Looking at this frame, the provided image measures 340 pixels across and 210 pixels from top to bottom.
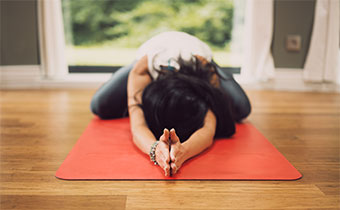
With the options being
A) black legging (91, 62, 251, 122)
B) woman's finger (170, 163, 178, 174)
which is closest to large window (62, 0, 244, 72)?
black legging (91, 62, 251, 122)

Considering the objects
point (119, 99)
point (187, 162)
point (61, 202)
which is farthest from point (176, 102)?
point (61, 202)

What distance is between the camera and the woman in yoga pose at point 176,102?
4.88 feet

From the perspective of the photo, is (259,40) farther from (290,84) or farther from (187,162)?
(187,162)

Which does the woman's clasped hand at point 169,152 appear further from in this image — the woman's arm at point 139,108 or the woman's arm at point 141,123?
the woman's arm at point 139,108

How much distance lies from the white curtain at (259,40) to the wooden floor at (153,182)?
30.1 inches

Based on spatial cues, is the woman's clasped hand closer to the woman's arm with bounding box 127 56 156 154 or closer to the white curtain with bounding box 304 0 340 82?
the woman's arm with bounding box 127 56 156 154

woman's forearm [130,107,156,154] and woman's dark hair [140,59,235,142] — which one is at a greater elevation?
woman's dark hair [140,59,235,142]

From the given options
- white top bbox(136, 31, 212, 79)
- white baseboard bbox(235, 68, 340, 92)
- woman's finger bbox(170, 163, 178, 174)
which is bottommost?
white baseboard bbox(235, 68, 340, 92)

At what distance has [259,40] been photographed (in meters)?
3.29

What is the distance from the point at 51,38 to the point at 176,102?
207 cm

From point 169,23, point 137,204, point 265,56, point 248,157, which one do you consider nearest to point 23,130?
point 137,204

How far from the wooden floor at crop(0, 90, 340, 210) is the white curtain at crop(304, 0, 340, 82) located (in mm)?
785

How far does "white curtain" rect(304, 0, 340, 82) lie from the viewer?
317 centimetres

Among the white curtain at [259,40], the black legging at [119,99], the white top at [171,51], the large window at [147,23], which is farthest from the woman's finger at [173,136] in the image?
the large window at [147,23]
